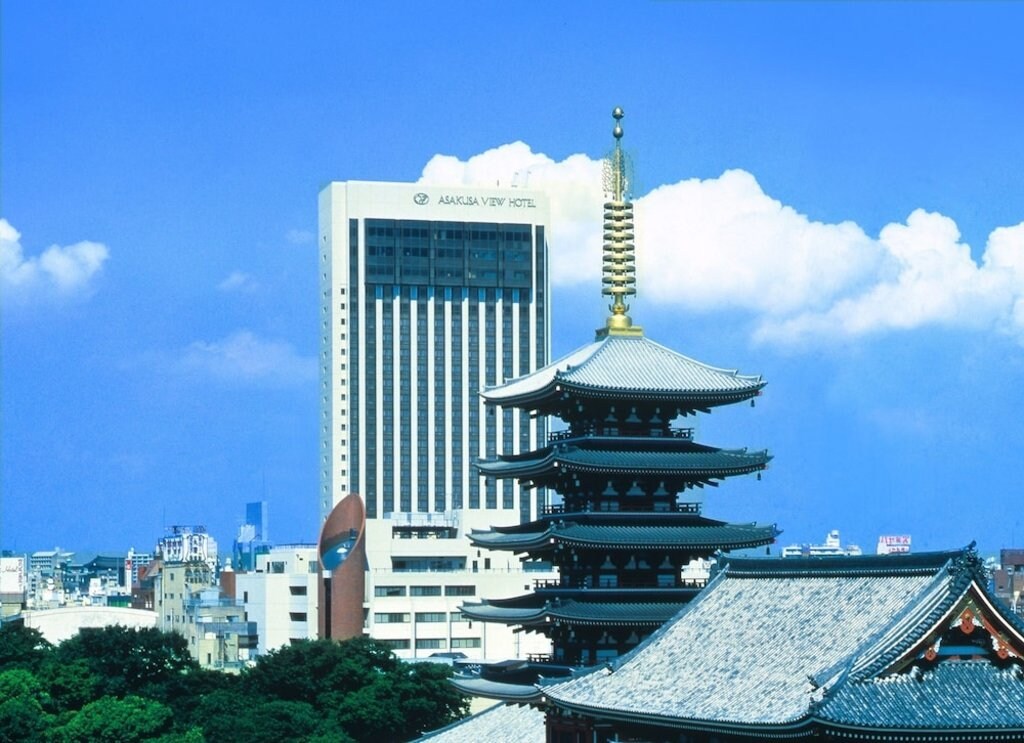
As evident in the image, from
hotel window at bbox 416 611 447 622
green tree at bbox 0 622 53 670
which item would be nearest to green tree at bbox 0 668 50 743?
green tree at bbox 0 622 53 670

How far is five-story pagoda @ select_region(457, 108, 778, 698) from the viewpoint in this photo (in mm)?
72938

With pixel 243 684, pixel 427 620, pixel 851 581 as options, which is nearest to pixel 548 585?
pixel 851 581

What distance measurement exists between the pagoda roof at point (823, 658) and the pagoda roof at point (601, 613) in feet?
21.8

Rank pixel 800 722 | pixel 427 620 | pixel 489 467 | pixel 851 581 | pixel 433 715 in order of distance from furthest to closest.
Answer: pixel 427 620
pixel 433 715
pixel 489 467
pixel 851 581
pixel 800 722

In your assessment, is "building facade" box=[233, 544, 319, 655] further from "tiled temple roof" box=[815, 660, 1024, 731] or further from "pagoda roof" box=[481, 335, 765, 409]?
"tiled temple roof" box=[815, 660, 1024, 731]

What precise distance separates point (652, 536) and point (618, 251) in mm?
13700

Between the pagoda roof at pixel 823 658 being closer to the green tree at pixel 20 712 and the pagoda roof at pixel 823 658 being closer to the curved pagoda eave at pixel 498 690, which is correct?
the curved pagoda eave at pixel 498 690

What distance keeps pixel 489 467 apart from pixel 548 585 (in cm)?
→ 584

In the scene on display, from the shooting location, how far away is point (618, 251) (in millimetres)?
80125

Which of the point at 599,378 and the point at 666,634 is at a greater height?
the point at 599,378

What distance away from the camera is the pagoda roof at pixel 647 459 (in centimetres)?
7306

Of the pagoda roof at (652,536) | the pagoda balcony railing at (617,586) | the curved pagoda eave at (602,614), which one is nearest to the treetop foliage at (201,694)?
the curved pagoda eave at (602,614)

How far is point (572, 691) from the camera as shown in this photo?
62906 millimetres

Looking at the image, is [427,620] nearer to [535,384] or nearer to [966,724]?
[535,384]
